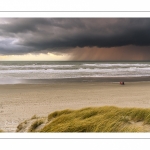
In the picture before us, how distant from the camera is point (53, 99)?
4.35m

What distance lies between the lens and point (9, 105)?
12.7 feet

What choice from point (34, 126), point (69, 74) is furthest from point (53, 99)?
point (69, 74)

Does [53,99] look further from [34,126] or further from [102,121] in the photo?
[102,121]

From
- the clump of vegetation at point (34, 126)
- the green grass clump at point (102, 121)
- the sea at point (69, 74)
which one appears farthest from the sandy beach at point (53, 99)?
the sea at point (69, 74)

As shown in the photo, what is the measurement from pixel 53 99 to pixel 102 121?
6.73 feet

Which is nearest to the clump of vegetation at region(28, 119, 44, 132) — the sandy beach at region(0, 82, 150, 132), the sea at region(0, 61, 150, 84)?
the sandy beach at region(0, 82, 150, 132)

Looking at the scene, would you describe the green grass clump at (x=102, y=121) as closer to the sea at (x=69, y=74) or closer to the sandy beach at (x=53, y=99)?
the sandy beach at (x=53, y=99)

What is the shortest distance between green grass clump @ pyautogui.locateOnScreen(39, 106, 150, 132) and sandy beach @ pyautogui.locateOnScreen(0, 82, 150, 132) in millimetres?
737

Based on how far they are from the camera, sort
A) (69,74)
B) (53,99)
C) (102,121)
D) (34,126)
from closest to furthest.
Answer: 1. (102,121)
2. (34,126)
3. (53,99)
4. (69,74)

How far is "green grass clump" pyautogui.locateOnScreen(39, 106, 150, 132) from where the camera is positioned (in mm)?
2389
